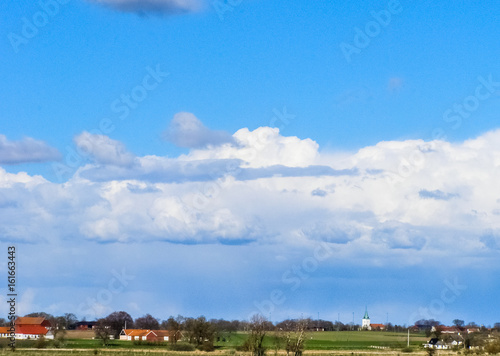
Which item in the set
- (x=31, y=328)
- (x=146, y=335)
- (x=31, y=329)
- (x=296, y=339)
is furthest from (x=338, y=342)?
(x=296, y=339)

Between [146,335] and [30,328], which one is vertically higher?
[30,328]

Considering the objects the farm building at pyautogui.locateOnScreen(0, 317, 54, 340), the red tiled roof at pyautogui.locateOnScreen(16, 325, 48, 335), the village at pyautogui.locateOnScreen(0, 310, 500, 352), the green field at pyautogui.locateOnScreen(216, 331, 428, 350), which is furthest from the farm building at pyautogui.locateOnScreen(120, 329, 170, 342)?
the red tiled roof at pyautogui.locateOnScreen(16, 325, 48, 335)

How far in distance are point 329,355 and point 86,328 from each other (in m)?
120

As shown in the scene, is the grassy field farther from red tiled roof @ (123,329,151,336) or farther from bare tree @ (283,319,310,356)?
red tiled roof @ (123,329,151,336)

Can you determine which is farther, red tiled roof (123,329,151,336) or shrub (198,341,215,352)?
red tiled roof (123,329,151,336)

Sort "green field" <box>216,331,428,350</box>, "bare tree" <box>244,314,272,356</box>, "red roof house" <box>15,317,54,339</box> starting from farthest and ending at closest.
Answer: "red roof house" <box>15,317,54,339</box> → "green field" <box>216,331,428,350</box> → "bare tree" <box>244,314,272,356</box>

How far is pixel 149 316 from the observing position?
180m

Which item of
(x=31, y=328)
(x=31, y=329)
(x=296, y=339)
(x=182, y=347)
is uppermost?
(x=296, y=339)

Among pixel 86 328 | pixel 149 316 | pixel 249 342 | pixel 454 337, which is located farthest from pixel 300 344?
pixel 86 328

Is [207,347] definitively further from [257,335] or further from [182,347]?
[257,335]

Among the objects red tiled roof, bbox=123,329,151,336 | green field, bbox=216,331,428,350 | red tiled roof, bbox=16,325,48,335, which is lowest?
green field, bbox=216,331,428,350

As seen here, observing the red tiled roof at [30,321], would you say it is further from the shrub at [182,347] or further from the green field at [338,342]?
the shrub at [182,347]

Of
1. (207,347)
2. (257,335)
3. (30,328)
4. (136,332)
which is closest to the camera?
(257,335)

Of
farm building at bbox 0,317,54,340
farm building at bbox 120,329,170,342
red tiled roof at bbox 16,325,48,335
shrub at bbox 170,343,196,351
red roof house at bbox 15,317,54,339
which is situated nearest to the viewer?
shrub at bbox 170,343,196,351
